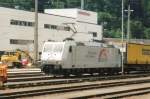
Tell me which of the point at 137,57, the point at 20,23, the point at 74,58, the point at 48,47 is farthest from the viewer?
the point at 20,23

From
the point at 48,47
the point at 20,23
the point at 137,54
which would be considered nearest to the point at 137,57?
the point at 137,54

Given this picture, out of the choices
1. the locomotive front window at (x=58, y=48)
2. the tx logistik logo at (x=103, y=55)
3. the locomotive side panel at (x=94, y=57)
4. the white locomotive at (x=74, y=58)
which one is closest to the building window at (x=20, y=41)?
the locomotive side panel at (x=94, y=57)

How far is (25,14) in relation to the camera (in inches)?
3314

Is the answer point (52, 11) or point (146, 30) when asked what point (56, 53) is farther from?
point (146, 30)

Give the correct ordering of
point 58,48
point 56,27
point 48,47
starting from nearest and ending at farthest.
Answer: point 58,48 < point 48,47 < point 56,27

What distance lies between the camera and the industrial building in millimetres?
80000

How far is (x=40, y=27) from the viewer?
88.9 m

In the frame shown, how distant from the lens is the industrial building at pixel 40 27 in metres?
80.0

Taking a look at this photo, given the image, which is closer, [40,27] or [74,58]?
[74,58]

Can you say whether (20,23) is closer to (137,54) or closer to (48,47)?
(137,54)

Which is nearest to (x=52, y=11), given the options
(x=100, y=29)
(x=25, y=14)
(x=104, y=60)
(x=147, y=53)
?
(x=100, y=29)

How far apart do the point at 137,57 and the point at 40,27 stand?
131ft

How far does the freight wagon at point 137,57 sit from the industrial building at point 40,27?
1974 centimetres

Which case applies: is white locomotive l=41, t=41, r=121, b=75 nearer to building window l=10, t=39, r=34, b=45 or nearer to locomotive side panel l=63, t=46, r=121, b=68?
locomotive side panel l=63, t=46, r=121, b=68
